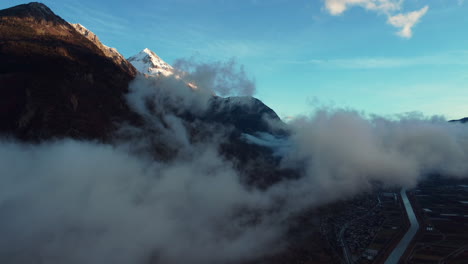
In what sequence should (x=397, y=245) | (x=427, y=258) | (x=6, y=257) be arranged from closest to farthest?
1. (x=6, y=257)
2. (x=427, y=258)
3. (x=397, y=245)

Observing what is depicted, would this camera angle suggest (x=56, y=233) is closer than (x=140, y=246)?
Yes

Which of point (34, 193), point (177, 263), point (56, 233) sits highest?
point (34, 193)

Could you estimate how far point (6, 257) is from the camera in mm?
139000

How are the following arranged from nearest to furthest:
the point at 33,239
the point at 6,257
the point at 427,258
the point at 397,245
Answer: the point at 6,257, the point at 33,239, the point at 427,258, the point at 397,245

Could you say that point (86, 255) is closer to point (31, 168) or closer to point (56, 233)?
point (56, 233)

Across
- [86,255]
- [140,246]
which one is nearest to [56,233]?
[86,255]

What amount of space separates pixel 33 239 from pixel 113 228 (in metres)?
40.6

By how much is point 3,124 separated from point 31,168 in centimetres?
3642

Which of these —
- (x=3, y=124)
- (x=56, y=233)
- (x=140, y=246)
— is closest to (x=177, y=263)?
(x=140, y=246)

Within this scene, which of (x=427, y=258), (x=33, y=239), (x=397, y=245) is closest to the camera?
(x=33, y=239)

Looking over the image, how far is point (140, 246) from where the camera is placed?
169875 mm

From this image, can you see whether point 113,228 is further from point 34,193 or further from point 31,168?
point 31,168

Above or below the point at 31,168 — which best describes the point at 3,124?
above

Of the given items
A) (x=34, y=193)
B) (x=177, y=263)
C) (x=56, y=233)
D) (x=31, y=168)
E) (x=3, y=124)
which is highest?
(x=3, y=124)
